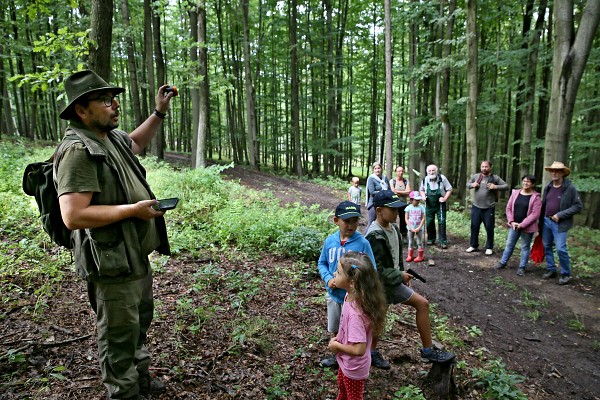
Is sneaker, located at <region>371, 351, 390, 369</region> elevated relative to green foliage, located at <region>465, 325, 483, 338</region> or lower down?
elevated

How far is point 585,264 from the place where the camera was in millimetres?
8422

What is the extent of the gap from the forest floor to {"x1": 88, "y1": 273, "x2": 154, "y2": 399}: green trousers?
638mm

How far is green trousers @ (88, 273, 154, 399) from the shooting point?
2426 millimetres

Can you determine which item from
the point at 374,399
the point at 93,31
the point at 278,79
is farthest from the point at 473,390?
the point at 278,79

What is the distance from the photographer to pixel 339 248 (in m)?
3.65

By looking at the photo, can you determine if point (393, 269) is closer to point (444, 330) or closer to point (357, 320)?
point (357, 320)

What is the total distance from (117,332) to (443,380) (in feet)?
10.7

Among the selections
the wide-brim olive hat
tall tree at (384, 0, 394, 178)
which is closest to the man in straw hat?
tall tree at (384, 0, 394, 178)

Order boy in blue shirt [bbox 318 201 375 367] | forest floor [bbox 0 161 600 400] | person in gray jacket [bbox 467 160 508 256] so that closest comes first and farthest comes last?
forest floor [bbox 0 161 600 400]
boy in blue shirt [bbox 318 201 375 367]
person in gray jacket [bbox 467 160 508 256]

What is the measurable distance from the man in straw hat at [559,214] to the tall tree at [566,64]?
62.3 inches

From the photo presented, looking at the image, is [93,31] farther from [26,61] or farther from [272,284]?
[26,61]

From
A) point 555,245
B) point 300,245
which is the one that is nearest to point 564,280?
point 555,245

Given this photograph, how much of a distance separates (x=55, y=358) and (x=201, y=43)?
38.3 ft

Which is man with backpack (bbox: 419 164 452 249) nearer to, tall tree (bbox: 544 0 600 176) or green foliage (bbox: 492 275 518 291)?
green foliage (bbox: 492 275 518 291)
